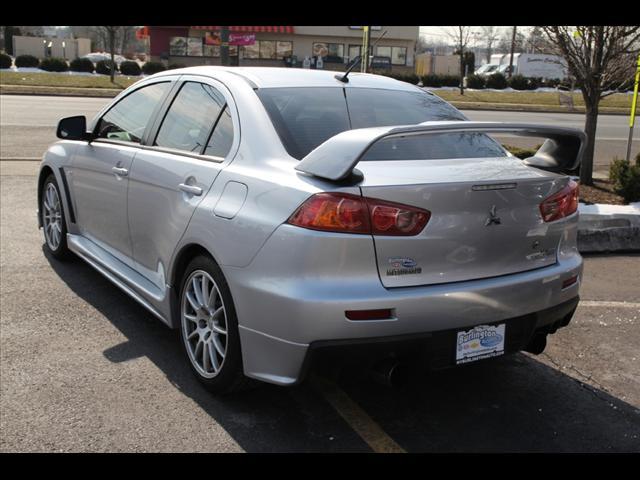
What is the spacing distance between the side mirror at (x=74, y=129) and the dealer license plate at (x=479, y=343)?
134 inches

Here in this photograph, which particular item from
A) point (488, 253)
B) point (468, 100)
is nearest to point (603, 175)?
point (488, 253)

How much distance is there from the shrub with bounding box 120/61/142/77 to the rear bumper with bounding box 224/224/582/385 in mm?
39370

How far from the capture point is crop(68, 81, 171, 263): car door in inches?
175

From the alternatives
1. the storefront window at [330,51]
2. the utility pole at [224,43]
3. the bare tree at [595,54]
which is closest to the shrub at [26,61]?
the storefront window at [330,51]

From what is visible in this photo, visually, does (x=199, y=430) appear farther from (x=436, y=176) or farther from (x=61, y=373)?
(x=436, y=176)

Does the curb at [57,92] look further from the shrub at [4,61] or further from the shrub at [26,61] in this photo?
the shrub at [26,61]

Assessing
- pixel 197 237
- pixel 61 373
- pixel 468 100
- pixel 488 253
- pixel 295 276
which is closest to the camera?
pixel 295 276

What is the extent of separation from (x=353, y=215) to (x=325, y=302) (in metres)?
0.39

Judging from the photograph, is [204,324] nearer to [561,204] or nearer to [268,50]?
[561,204]

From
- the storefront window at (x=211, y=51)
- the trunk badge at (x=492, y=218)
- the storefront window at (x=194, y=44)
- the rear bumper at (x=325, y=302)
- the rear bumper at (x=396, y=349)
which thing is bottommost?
the rear bumper at (x=396, y=349)

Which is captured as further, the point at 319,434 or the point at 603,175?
the point at 603,175

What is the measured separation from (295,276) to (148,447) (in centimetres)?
104

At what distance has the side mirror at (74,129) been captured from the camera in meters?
5.11
